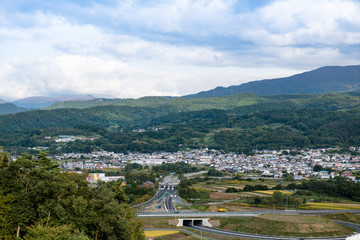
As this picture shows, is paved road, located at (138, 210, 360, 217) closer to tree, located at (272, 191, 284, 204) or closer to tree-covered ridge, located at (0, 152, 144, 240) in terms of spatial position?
tree, located at (272, 191, 284, 204)

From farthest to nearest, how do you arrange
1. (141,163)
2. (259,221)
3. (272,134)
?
1. (272,134)
2. (141,163)
3. (259,221)

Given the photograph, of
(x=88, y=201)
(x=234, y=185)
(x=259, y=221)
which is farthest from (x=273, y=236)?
(x=234, y=185)

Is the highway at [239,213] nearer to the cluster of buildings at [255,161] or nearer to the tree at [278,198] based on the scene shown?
the tree at [278,198]

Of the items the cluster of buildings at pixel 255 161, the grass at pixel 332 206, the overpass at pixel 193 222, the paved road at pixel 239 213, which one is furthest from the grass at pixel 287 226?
the cluster of buildings at pixel 255 161

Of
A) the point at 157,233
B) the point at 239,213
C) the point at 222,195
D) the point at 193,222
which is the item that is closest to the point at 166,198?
the point at 222,195

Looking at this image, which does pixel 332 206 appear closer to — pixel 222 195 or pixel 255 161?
pixel 222 195

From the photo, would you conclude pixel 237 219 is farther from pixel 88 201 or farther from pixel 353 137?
pixel 353 137
